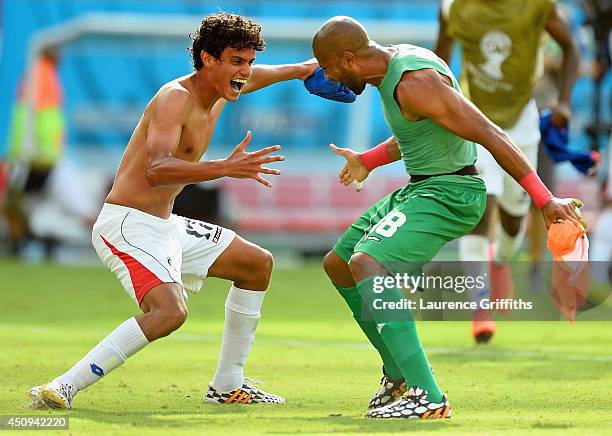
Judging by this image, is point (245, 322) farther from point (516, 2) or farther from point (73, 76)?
point (73, 76)

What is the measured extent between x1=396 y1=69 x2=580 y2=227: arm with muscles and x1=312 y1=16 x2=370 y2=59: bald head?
15.2 inches

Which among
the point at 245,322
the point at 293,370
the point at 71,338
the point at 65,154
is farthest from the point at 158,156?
the point at 65,154

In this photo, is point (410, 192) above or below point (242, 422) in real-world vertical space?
above

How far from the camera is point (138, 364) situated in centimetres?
916

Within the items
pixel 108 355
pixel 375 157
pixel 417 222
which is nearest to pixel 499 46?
pixel 375 157

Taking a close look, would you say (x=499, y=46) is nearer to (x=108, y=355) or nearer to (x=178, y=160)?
(x=178, y=160)

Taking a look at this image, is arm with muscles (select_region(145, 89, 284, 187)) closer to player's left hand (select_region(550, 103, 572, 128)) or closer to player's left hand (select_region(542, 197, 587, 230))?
player's left hand (select_region(542, 197, 587, 230))

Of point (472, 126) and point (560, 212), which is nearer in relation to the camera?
point (560, 212)

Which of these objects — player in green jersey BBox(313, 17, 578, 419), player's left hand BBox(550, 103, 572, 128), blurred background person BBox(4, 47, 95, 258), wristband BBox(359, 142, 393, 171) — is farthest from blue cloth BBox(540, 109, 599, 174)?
blurred background person BBox(4, 47, 95, 258)

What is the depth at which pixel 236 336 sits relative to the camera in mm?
7590

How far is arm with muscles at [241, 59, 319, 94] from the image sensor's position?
8.19 m

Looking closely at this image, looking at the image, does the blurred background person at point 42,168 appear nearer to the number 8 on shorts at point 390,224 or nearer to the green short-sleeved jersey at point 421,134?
the green short-sleeved jersey at point 421,134

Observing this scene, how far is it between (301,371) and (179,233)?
65.2 inches

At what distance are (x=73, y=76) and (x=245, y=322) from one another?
15.1 meters
